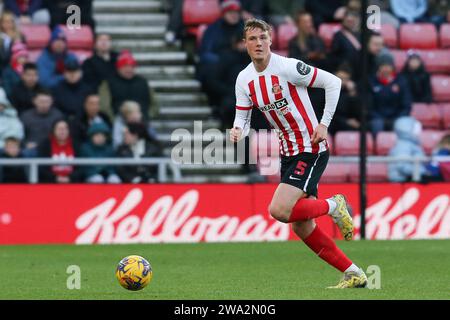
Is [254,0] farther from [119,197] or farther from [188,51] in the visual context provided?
[119,197]

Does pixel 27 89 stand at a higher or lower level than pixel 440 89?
higher

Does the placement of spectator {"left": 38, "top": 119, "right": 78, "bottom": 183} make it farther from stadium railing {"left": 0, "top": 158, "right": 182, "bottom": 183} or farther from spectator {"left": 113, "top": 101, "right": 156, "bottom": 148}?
spectator {"left": 113, "top": 101, "right": 156, "bottom": 148}

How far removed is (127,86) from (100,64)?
0.59 m

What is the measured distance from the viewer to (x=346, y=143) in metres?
19.8

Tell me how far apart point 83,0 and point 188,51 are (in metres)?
2.01

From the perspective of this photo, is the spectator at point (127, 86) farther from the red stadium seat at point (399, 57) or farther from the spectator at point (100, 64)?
the red stadium seat at point (399, 57)

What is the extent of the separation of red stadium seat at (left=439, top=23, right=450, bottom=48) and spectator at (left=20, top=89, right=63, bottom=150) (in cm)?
743

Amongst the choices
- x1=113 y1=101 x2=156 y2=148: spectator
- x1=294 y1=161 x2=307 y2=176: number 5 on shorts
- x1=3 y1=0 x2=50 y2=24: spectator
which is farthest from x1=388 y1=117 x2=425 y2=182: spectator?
x1=294 y1=161 x2=307 y2=176: number 5 on shorts

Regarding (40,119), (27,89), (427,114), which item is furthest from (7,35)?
(427,114)

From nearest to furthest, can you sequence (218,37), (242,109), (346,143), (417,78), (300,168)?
1. (300,168)
2. (242,109)
3. (346,143)
4. (218,37)
5. (417,78)

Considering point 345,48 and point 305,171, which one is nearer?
point 305,171

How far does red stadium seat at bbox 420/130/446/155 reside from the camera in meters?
20.5

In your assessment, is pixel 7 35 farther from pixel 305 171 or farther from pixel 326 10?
pixel 305 171
